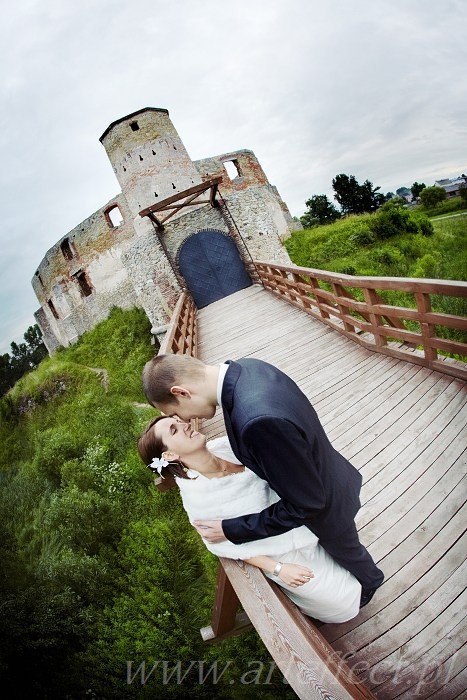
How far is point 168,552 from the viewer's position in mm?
4965

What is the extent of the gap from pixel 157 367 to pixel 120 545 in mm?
5282

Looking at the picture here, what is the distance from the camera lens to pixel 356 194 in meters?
35.4

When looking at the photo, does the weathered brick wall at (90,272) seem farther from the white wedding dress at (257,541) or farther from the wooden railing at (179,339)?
the white wedding dress at (257,541)

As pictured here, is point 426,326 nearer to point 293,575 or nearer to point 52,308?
point 293,575

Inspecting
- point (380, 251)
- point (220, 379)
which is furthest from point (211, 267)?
point (220, 379)

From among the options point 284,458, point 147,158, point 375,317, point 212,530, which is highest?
point 147,158

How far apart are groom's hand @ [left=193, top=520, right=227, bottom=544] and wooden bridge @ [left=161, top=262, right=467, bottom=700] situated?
0.19m

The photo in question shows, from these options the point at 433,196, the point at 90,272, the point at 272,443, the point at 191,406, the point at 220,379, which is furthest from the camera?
the point at 433,196

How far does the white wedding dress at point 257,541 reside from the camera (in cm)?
153

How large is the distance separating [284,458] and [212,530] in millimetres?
549

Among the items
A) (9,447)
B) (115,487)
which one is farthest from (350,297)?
(9,447)

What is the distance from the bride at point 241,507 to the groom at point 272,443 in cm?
6

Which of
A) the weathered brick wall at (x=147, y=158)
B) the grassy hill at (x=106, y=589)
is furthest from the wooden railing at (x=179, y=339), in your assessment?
the weathered brick wall at (x=147, y=158)

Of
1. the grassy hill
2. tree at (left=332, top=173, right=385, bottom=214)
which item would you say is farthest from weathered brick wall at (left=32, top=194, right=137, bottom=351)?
tree at (left=332, top=173, right=385, bottom=214)
